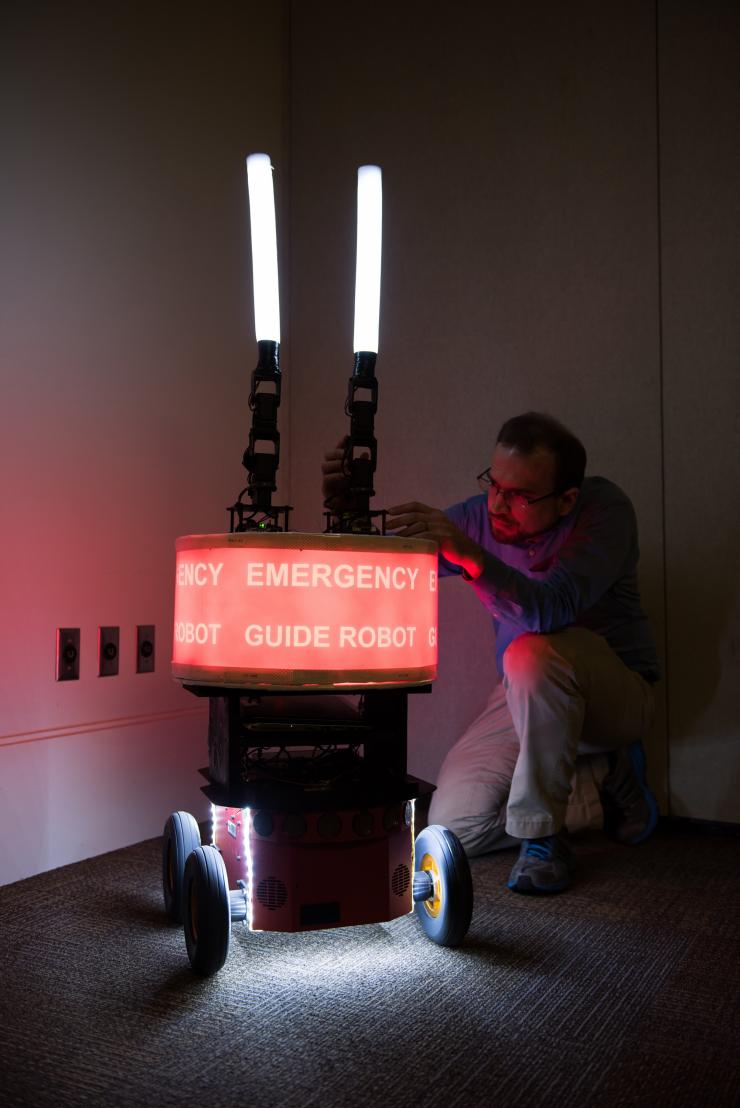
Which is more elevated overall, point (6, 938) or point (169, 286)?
point (169, 286)

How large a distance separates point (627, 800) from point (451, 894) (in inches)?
34.2

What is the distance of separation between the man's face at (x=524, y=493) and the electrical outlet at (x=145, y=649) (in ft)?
2.94

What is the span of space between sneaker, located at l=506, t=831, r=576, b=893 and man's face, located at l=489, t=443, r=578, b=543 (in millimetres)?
663

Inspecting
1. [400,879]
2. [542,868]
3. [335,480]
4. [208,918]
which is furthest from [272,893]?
[335,480]

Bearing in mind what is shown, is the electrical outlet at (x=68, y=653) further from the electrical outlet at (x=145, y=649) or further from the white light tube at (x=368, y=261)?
the white light tube at (x=368, y=261)

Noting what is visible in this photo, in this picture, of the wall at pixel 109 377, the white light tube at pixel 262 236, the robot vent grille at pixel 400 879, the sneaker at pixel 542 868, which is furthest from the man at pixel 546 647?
the wall at pixel 109 377

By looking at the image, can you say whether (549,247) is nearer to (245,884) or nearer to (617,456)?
(617,456)

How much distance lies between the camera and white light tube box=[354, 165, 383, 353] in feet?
5.17

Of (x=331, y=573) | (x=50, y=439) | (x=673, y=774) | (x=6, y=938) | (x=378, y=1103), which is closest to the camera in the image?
(x=378, y=1103)

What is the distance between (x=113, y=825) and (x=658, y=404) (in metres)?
1.70

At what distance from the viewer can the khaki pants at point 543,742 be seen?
177cm

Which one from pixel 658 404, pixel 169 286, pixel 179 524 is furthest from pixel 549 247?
pixel 179 524

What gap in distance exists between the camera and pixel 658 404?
→ 235cm

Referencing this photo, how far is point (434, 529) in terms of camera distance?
5.27 ft
